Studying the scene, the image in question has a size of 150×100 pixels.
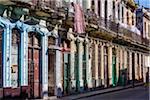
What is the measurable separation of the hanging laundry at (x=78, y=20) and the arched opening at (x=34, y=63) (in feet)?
10.1

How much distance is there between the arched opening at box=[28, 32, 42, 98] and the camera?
22.7 metres

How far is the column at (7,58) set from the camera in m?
20.2

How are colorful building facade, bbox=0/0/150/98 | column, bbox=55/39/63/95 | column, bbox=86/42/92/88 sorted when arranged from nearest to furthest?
colorful building facade, bbox=0/0/150/98 → column, bbox=55/39/63/95 → column, bbox=86/42/92/88

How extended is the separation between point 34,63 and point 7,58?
115 inches

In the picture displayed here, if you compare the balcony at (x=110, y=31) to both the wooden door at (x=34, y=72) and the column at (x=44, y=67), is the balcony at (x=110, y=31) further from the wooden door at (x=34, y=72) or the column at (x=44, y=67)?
the wooden door at (x=34, y=72)

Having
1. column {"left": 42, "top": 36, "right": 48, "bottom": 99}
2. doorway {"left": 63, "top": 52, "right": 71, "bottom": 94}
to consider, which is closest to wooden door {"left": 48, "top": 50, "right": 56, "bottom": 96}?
column {"left": 42, "top": 36, "right": 48, "bottom": 99}

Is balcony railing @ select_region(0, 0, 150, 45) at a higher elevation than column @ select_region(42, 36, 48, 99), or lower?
higher

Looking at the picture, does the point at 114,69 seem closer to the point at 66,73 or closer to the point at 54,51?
the point at 66,73

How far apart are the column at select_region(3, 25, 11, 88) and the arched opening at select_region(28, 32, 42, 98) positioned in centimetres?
220

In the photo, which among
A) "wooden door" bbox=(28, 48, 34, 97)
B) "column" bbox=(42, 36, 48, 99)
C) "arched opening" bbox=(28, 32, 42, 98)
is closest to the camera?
"wooden door" bbox=(28, 48, 34, 97)

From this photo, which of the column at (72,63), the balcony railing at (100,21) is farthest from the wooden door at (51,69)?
the balcony railing at (100,21)

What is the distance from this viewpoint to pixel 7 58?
2044 centimetres

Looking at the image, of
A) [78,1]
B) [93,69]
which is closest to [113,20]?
[93,69]

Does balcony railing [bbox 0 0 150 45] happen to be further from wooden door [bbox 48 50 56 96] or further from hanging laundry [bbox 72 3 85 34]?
wooden door [bbox 48 50 56 96]
